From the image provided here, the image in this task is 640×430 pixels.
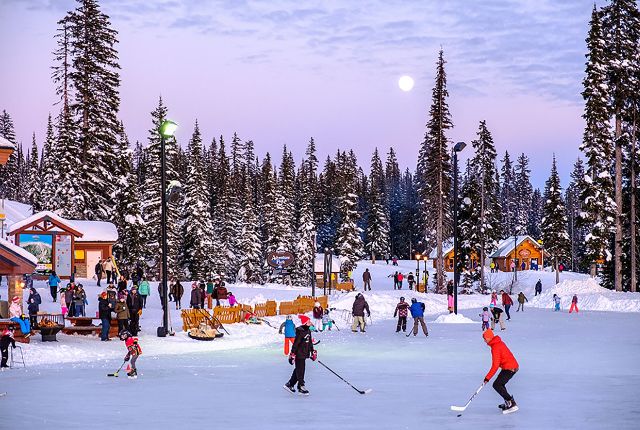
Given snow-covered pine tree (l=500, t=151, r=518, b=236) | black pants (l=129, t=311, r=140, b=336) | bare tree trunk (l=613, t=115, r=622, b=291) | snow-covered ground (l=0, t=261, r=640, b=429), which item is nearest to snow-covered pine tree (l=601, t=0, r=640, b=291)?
bare tree trunk (l=613, t=115, r=622, b=291)

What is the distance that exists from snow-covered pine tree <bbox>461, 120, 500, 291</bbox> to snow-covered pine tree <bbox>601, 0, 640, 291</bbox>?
19.1 meters

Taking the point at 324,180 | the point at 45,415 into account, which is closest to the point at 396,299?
the point at 45,415

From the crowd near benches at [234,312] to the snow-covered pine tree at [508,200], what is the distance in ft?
336

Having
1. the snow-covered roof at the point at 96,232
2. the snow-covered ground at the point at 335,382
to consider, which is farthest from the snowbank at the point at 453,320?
the snow-covered roof at the point at 96,232

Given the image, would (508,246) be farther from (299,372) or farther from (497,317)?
(299,372)

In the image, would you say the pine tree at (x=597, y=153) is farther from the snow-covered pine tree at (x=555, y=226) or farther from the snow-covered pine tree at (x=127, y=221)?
the snow-covered pine tree at (x=127, y=221)

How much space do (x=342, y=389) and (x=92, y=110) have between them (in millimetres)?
47610

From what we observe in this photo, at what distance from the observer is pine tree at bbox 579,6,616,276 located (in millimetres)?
51656

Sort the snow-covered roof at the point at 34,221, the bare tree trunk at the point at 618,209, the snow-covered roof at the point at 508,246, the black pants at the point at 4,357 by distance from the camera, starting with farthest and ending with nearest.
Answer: the snow-covered roof at the point at 508,246 → the bare tree trunk at the point at 618,209 → the snow-covered roof at the point at 34,221 → the black pants at the point at 4,357

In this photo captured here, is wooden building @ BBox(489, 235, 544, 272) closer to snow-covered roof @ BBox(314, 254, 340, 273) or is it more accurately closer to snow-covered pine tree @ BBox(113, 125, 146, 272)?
snow-covered roof @ BBox(314, 254, 340, 273)

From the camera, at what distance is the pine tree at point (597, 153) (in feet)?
169

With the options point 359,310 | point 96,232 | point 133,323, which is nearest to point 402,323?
point 359,310

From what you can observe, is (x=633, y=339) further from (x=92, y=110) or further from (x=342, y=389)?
(x=92, y=110)

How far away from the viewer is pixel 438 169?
2413 inches
